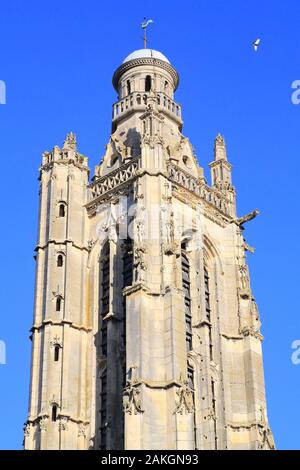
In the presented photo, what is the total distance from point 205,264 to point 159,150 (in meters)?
5.51

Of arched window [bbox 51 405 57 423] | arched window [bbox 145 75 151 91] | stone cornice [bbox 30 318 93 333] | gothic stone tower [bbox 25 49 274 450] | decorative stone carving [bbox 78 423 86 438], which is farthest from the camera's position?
arched window [bbox 145 75 151 91]

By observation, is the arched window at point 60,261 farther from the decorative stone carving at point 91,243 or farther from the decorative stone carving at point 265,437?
the decorative stone carving at point 265,437

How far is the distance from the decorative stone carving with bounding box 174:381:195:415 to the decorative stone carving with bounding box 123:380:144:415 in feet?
4.60

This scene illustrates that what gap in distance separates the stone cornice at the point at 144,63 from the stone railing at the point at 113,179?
7.46 meters

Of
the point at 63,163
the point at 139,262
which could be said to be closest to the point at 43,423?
the point at 139,262

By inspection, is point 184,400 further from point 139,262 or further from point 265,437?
point 139,262

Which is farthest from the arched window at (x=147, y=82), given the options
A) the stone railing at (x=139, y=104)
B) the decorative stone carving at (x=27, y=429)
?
the decorative stone carving at (x=27, y=429)

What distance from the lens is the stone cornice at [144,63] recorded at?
5719 centimetres

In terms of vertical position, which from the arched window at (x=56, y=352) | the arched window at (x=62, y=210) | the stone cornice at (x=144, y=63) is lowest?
the arched window at (x=56, y=352)

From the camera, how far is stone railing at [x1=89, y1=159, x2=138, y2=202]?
2009 inches

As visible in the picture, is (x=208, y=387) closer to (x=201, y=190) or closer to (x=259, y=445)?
(x=259, y=445)

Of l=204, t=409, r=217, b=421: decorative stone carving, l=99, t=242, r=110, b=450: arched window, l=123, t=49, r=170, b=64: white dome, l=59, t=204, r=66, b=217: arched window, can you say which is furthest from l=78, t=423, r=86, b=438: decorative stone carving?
l=123, t=49, r=170, b=64: white dome

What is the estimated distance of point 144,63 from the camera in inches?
2249

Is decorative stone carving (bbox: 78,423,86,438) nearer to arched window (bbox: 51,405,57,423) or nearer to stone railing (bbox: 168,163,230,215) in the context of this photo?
arched window (bbox: 51,405,57,423)
